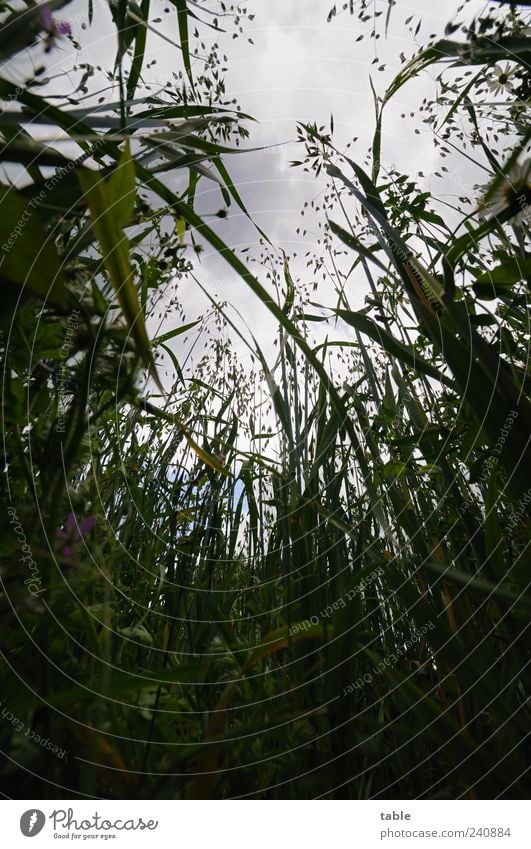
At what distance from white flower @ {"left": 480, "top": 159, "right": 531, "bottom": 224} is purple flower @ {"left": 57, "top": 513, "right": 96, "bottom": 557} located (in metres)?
0.50

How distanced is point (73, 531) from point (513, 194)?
0.57 m

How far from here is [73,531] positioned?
0.37 m

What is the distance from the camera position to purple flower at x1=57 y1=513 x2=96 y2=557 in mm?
351

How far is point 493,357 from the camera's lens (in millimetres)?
474

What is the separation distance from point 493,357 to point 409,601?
269mm

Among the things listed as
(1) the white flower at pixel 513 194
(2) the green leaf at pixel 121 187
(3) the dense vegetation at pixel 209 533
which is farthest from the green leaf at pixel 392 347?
(2) the green leaf at pixel 121 187

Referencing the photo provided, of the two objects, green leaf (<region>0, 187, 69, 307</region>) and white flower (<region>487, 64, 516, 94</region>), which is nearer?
green leaf (<region>0, 187, 69, 307</region>)

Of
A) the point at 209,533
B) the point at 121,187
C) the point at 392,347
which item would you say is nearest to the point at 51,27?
the point at 121,187

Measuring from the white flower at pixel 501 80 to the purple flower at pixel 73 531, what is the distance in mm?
794

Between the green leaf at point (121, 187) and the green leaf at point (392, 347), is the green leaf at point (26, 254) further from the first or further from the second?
the green leaf at point (392, 347)

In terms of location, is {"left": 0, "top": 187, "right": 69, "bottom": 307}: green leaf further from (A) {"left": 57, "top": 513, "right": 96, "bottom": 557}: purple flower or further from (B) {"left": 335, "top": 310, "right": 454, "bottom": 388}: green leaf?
(B) {"left": 335, "top": 310, "right": 454, "bottom": 388}: green leaf

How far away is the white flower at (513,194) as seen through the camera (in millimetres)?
517

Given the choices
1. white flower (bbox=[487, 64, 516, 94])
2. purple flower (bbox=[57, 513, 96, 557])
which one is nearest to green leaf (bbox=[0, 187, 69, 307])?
purple flower (bbox=[57, 513, 96, 557])

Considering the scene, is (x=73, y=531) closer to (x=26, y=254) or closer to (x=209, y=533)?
(x=26, y=254)
